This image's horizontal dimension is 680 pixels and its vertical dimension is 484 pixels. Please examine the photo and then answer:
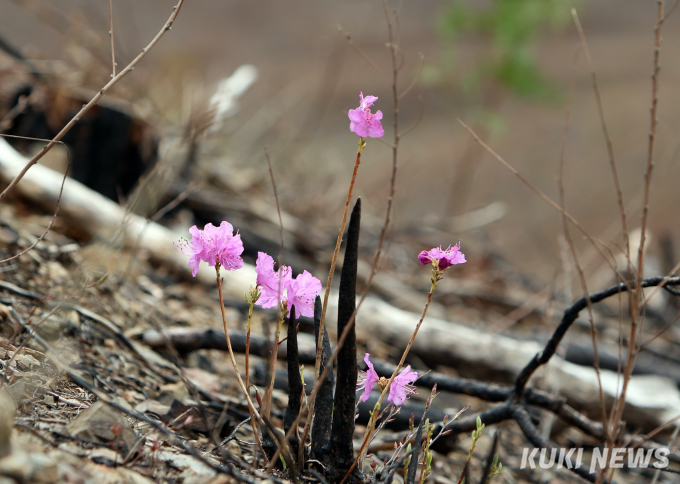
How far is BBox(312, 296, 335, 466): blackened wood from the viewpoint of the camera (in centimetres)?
119

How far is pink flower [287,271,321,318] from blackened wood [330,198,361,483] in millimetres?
67

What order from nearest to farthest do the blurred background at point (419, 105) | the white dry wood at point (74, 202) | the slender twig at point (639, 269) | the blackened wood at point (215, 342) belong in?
the slender twig at point (639, 269), the blackened wood at point (215, 342), the white dry wood at point (74, 202), the blurred background at point (419, 105)

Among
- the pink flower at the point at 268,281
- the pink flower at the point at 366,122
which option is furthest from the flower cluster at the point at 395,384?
the pink flower at the point at 366,122

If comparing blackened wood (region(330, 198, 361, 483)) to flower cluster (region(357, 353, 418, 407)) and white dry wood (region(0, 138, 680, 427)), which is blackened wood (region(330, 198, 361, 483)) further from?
white dry wood (region(0, 138, 680, 427))

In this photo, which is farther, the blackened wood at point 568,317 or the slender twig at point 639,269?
the blackened wood at point 568,317

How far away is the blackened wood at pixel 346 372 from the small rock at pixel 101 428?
48 cm

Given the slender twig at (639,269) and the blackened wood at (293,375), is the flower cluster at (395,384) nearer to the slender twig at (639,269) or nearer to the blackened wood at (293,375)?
the blackened wood at (293,375)

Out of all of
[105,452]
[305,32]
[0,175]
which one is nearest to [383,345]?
[105,452]

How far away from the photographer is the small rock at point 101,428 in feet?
3.39

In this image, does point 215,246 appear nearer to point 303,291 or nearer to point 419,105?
point 303,291

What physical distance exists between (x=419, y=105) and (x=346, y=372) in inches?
742

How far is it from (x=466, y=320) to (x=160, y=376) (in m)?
2.87

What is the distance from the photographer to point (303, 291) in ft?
3.68

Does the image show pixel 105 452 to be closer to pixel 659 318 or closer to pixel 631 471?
pixel 631 471
